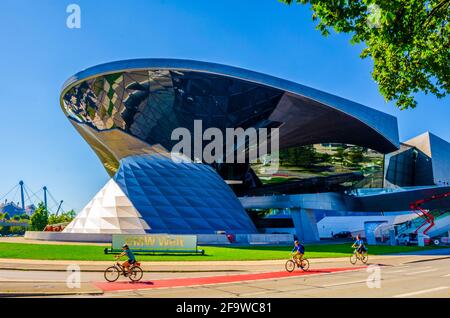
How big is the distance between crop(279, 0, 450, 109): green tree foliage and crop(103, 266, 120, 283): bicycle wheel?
1066 cm

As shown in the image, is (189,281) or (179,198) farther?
(179,198)

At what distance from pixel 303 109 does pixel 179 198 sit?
724 inches

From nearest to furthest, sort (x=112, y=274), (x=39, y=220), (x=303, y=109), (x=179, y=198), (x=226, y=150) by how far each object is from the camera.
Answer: (x=112, y=274)
(x=179, y=198)
(x=303, y=109)
(x=226, y=150)
(x=39, y=220)

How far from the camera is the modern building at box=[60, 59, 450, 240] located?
124 ft

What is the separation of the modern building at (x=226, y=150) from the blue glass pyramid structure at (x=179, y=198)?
0.39 ft

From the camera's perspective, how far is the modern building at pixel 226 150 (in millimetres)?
37844

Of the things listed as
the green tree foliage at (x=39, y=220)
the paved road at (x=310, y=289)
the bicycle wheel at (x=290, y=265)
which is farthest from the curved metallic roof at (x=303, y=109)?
the paved road at (x=310, y=289)

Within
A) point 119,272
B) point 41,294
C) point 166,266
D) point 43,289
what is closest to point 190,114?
point 166,266

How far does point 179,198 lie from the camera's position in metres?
38.8

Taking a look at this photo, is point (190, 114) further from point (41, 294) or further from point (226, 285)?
point (41, 294)

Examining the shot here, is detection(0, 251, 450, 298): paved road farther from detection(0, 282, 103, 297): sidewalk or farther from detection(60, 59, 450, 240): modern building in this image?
detection(60, 59, 450, 240): modern building
